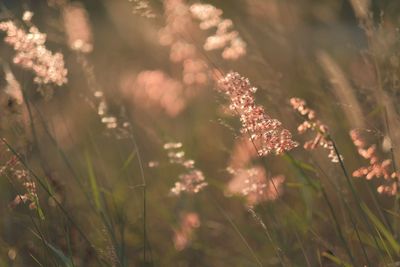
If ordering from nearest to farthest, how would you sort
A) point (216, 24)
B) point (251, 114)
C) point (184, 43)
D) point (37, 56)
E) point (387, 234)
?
point (251, 114)
point (387, 234)
point (37, 56)
point (216, 24)
point (184, 43)

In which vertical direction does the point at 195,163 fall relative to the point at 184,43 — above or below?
below

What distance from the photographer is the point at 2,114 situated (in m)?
2.05

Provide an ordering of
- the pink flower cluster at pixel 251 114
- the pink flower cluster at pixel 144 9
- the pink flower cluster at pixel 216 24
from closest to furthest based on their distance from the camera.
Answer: the pink flower cluster at pixel 251 114 < the pink flower cluster at pixel 144 9 < the pink flower cluster at pixel 216 24

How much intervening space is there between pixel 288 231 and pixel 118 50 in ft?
15.6

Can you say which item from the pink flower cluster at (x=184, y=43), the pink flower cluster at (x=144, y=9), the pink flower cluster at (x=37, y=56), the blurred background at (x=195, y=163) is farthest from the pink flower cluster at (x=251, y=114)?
the pink flower cluster at (x=184, y=43)

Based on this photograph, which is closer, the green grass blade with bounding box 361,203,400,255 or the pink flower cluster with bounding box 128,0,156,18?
the green grass blade with bounding box 361,203,400,255

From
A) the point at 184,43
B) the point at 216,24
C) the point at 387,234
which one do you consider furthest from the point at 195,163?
the point at 387,234

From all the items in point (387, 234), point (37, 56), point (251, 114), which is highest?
point (37, 56)

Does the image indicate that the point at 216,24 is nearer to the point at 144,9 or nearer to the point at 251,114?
the point at 144,9

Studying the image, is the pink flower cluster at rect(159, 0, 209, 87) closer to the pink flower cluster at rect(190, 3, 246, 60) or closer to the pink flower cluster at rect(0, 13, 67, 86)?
the pink flower cluster at rect(190, 3, 246, 60)

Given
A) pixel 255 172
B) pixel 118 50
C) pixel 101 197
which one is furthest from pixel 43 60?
pixel 118 50

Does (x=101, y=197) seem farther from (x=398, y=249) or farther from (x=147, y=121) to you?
(x=147, y=121)

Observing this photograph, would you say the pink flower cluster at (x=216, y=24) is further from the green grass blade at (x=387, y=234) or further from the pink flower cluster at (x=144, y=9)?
the green grass blade at (x=387, y=234)

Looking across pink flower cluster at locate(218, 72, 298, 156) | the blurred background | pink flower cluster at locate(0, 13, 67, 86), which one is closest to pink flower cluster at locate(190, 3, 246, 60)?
the blurred background
